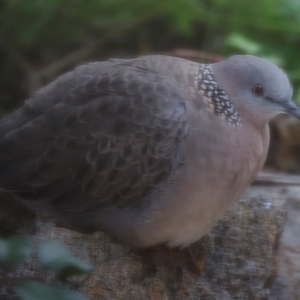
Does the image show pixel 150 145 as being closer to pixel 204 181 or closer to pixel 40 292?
pixel 204 181

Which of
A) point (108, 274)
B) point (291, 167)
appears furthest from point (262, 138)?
point (291, 167)

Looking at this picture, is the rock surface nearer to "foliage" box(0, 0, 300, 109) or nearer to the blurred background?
the blurred background

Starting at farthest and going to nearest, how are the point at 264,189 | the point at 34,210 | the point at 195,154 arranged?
the point at 264,189 → the point at 34,210 → the point at 195,154

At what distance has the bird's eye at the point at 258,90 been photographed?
8.00 feet

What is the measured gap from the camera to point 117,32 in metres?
5.09

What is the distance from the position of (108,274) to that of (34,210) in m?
0.51

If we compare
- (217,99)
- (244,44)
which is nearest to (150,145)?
(217,99)

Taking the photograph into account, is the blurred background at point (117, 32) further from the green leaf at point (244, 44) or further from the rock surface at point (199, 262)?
the rock surface at point (199, 262)

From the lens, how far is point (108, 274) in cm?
236

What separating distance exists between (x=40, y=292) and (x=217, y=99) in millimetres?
1143

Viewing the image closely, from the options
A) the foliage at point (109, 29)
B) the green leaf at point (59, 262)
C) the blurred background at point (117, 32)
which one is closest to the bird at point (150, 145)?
the green leaf at point (59, 262)

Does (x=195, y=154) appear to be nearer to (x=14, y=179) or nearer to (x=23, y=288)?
(x=14, y=179)

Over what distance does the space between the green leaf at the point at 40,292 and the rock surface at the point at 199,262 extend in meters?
0.53

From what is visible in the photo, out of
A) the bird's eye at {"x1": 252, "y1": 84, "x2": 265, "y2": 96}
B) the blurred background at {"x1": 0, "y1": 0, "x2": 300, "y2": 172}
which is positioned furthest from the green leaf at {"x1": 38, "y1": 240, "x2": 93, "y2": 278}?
the blurred background at {"x1": 0, "y1": 0, "x2": 300, "y2": 172}
